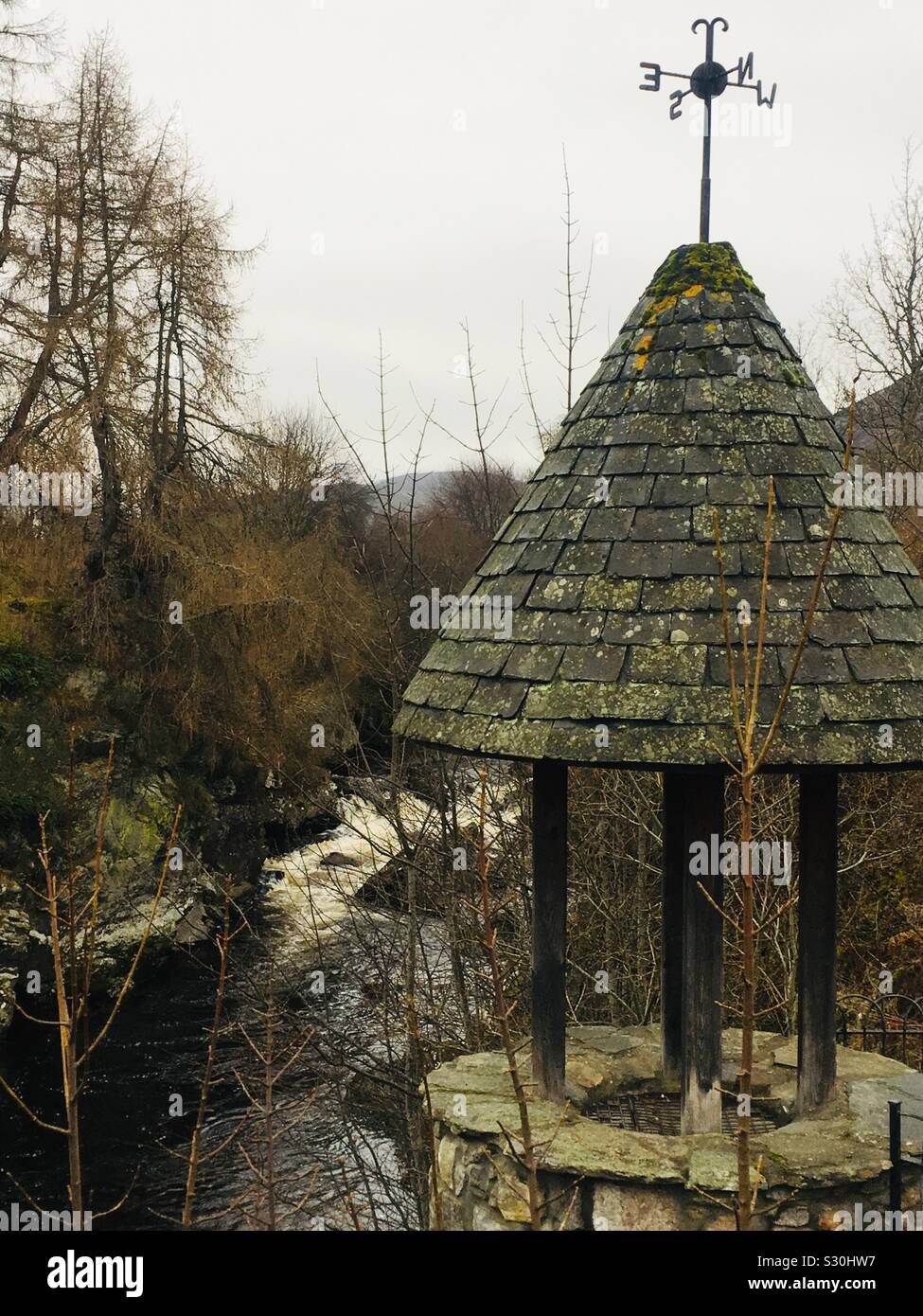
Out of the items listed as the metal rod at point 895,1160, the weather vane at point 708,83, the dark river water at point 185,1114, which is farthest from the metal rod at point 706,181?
the dark river water at point 185,1114

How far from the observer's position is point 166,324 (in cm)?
1659

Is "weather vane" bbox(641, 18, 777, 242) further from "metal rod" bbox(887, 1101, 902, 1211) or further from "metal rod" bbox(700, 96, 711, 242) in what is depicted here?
"metal rod" bbox(887, 1101, 902, 1211)

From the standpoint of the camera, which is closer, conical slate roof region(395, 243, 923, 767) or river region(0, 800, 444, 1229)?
conical slate roof region(395, 243, 923, 767)

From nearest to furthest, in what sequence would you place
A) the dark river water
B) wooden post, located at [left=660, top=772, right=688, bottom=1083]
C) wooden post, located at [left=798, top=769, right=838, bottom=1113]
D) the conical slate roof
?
the conical slate roof
wooden post, located at [left=798, top=769, right=838, bottom=1113]
wooden post, located at [left=660, top=772, right=688, bottom=1083]
the dark river water

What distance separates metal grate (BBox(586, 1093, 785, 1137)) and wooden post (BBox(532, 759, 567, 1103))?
0.50 meters

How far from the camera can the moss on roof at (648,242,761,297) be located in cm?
420

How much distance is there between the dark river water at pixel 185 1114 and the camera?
8.90m

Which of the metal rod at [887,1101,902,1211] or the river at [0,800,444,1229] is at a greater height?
the metal rod at [887,1101,902,1211]

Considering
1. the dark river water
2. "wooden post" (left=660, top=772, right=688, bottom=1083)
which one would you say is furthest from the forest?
"wooden post" (left=660, top=772, right=688, bottom=1083)

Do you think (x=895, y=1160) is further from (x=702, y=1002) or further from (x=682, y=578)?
(x=682, y=578)

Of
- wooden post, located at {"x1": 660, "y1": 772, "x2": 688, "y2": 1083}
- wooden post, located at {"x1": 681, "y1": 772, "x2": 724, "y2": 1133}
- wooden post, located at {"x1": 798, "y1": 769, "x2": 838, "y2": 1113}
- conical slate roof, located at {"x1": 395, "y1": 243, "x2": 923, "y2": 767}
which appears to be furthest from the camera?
wooden post, located at {"x1": 660, "y1": 772, "x2": 688, "y2": 1083}

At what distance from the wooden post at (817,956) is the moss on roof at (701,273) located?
1786mm
